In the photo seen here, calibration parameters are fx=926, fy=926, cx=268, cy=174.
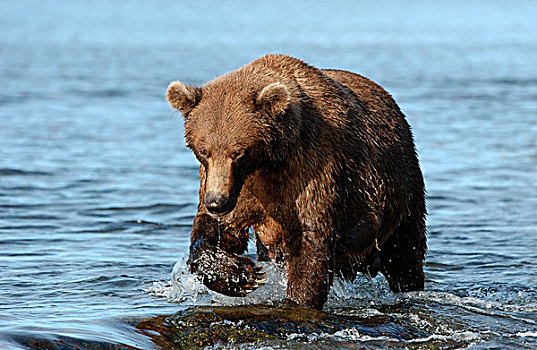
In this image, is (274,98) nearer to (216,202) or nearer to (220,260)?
(216,202)

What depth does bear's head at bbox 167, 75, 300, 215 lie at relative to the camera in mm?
5809

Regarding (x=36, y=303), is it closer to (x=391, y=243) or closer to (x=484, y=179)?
(x=391, y=243)

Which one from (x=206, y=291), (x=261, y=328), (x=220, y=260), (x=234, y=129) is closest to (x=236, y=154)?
(x=234, y=129)

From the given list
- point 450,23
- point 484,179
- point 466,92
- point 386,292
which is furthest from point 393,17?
point 386,292

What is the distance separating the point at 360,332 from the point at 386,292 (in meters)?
1.43

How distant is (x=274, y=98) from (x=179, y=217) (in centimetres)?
507

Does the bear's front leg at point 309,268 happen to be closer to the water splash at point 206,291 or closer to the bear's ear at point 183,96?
the water splash at point 206,291

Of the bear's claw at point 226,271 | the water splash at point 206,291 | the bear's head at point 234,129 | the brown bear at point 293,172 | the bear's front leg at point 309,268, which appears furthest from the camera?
the water splash at point 206,291

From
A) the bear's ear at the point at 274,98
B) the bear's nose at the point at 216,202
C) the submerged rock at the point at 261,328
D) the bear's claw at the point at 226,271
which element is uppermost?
the bear's ear at the point at 274,98

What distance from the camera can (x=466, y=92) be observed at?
77.0 feet

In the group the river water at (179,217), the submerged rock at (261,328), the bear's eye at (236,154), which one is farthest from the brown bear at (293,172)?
the river water at (179,217)

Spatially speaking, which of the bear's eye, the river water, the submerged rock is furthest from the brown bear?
the river water

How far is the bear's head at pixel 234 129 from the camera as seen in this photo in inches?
229

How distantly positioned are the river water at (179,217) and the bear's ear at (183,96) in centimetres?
152
